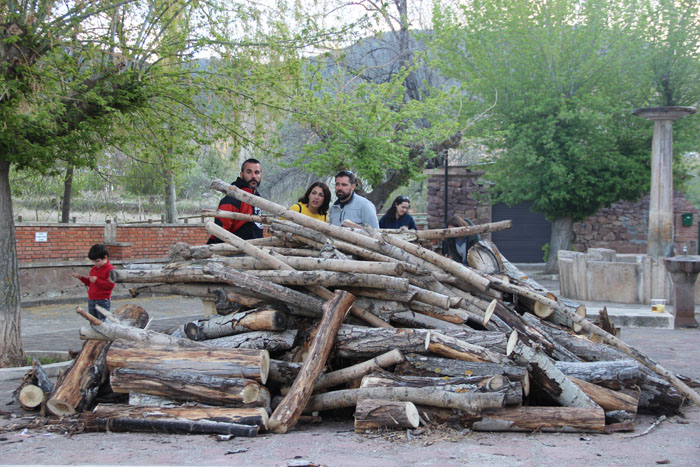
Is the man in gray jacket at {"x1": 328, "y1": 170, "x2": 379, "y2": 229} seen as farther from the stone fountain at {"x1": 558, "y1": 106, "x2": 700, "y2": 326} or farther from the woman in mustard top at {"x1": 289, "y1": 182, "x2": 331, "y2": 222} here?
the stone fountain at {"x1": 558, "y1": 106, "x2": 700, "y2": 326}

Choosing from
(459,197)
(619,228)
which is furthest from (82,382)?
(619,228)

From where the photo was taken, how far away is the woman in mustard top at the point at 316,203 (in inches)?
297

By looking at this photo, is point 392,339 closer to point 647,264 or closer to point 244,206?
point 244,206

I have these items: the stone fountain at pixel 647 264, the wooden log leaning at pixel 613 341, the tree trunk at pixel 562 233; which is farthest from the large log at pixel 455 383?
the tree trunk at pixel 562 233

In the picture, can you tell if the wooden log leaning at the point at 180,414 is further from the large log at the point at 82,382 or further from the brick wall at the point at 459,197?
the brick wall at the point at 459,197

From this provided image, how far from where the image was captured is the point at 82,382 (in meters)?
5.82

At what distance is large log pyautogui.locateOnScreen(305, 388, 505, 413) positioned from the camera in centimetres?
518

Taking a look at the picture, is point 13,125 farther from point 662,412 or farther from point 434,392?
point 662,412

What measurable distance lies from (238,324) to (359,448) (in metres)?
1.81

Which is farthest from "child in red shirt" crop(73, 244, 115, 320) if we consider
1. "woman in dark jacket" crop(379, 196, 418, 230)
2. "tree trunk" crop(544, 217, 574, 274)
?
"tree trunk" crop(544, 217, 574, 274)

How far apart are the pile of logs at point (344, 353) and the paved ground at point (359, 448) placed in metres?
0.15

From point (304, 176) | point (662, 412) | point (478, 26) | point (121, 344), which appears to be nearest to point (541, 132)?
point (478, 26)

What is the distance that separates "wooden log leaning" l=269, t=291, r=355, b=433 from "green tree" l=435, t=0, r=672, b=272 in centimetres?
1581

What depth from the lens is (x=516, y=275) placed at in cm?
803
